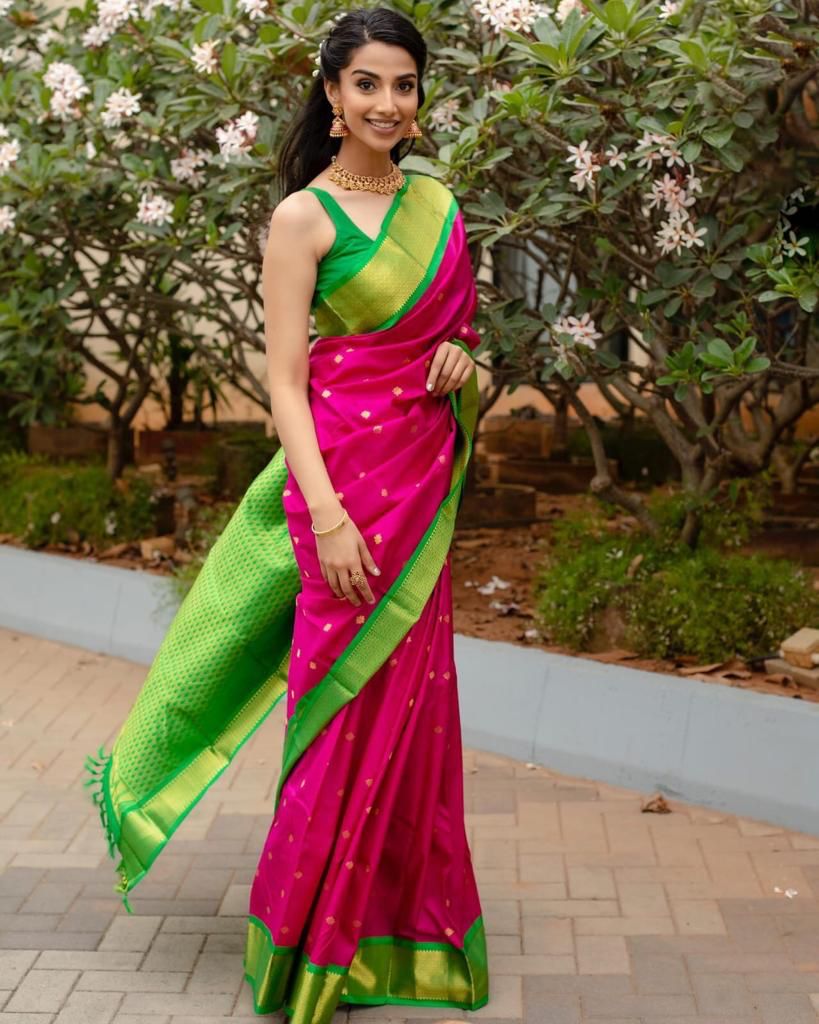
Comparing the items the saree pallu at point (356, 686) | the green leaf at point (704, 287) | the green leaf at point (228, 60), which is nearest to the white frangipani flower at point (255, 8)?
the green leaf at point (228, 60)

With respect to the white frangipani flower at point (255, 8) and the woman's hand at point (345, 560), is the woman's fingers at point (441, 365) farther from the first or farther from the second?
the white frangipani flower at point (255, 8)

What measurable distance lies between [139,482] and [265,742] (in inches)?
99.9

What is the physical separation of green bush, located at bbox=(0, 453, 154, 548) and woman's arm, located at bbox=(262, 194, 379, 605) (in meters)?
4.46

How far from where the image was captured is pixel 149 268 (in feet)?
23.8

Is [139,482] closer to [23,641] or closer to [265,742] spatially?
[23,641]

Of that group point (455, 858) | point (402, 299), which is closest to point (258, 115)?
point (402, 299)

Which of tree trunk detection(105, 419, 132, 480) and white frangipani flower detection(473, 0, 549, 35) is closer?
white frangipani flower detection(473, 0, 549, 35)

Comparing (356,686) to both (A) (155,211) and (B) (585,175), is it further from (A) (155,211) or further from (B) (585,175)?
(A) (155,211)

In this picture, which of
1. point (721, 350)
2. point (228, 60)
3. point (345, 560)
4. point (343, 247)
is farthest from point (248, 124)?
point (345, 560)

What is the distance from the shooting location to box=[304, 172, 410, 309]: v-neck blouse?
3273 mm

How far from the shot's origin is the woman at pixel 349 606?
129 inches

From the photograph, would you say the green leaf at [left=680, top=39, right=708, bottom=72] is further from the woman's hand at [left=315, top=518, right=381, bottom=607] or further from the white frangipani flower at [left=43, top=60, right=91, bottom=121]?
the white frangipani flower at [left=43, top=60, right=91, bottom=121]

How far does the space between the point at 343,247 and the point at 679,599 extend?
2.63 metres

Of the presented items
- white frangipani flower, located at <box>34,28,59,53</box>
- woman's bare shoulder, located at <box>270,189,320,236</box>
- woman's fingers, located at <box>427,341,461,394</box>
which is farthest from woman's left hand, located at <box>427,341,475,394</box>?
white frangipani flower, located at <box>34,28,59,53</box>
